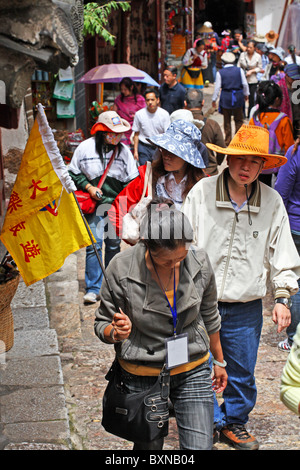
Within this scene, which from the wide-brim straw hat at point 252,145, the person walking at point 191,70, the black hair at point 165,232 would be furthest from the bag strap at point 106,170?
the person walking at point 191,70

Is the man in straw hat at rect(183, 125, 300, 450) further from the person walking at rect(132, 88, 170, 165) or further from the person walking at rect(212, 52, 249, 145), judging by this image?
the person walking at rect(212, 52, 249, 145)

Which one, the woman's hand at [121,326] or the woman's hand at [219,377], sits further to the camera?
the woman's hand at [219,377]

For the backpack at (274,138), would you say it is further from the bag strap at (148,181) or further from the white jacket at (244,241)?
the white jacket at (244,241)

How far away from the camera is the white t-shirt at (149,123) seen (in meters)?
10.1

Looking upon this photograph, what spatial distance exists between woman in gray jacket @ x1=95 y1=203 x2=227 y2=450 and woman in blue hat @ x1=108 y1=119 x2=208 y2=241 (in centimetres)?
130

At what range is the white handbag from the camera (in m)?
4.68

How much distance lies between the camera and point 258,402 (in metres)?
5.53

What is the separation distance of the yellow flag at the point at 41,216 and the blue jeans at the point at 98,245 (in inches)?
90.6

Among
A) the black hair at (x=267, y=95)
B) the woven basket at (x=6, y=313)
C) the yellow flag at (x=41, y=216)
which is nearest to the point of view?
the yellow flag at (x=41, y=216)

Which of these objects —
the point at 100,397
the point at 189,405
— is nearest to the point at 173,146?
the point at 189,405

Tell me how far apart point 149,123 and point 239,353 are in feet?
20.0

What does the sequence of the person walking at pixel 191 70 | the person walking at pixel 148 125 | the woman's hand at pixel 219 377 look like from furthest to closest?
the person walking at pixel 191 70 < the person walking at pixel 148 125 < the woman's hand at pixel 219 377

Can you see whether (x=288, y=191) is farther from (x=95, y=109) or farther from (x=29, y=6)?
(x=95, y=109)

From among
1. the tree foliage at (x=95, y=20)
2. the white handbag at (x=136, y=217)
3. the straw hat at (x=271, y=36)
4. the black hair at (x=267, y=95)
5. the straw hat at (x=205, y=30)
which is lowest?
the white handbag at (x=136, y=217)
